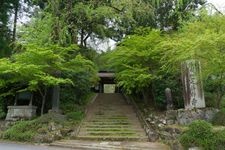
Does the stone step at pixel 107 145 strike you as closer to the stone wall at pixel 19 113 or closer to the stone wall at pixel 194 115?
the stone wall at pixel 194 115

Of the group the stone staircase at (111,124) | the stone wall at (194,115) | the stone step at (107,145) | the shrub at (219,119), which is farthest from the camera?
the stone staircase at (111,124)

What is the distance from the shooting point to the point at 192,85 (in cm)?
1497

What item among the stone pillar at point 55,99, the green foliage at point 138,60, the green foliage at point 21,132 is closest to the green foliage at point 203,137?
the green foliage at point 138,60

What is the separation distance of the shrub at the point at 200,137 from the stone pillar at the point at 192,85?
3476 mm

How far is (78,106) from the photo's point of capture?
69.2 ft

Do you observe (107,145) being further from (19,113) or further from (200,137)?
(19,113)

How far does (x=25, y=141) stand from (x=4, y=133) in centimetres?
140

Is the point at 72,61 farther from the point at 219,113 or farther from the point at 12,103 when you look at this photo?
the point at 219,113

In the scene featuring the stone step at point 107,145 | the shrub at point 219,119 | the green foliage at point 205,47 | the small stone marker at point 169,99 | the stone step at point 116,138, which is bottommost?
the stone step at point 107,145

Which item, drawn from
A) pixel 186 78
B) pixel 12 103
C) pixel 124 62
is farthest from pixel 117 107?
pixel 186 78

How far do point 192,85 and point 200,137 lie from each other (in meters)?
4.17

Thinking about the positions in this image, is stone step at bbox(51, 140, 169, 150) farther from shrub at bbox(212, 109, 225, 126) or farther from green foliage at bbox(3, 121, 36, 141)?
shrub at bbox(212, 109, 225, 126)

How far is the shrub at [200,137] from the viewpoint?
432 inches

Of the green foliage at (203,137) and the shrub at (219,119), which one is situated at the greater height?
the shrub at (219,119)
